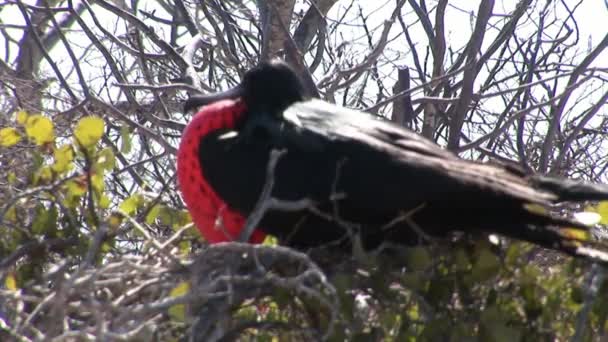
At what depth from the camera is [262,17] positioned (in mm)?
3375

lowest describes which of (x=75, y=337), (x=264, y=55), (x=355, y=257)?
(x=75, y=337)

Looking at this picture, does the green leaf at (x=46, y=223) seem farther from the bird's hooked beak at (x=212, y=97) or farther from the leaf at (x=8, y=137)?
the bird's hooked beak at (x=212, y=97)

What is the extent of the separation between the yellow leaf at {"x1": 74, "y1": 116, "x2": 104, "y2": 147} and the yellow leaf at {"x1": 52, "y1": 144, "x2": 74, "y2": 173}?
0.09ft

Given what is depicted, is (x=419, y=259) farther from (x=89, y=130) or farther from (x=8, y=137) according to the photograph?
(x=8, y=137)

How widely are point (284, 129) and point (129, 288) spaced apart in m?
0.43

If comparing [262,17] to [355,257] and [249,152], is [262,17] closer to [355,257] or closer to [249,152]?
[249,152]

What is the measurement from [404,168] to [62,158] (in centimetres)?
57

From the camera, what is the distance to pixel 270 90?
2217 millimetres

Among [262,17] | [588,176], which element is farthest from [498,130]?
[588,176]

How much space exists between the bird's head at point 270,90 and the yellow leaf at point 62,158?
13.9 inches

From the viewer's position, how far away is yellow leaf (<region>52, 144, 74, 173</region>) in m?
1.98

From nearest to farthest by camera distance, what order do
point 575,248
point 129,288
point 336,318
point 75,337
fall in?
point 75,337
point 336,318
point 129,288
point 575,248

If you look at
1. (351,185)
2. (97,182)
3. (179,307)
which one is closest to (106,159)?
(97,182)

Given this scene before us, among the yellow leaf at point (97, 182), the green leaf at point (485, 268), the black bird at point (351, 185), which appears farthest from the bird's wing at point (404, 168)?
the yellow leaf at point (97, 182)
